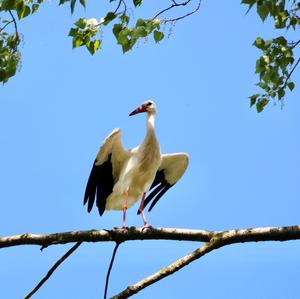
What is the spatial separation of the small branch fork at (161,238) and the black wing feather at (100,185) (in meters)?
2.58

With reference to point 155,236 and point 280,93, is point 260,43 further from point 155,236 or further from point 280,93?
point 155,236

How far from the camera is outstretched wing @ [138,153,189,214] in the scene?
784 cm

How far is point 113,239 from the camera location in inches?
154

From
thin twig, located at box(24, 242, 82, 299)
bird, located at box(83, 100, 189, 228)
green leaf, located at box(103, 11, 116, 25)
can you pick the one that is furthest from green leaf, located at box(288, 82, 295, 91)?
bird, located at box(83, 100, 189, 228)

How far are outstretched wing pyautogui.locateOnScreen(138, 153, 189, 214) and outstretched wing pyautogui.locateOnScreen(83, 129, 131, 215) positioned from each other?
2.50 feet

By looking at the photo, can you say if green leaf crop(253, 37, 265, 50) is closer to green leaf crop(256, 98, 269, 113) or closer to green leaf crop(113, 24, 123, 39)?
green leaf crop(256, 98, 269, 113)

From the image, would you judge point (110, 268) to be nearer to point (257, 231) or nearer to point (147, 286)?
point (147, 286)

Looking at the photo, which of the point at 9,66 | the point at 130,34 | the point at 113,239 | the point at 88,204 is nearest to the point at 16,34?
the point at 9,66

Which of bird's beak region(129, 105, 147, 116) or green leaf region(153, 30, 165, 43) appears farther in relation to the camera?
bird's beak region(129, 105, 147, 116)

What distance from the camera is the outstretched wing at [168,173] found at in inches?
309

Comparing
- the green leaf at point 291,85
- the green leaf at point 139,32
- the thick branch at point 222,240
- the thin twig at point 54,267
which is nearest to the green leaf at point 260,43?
the green leaf at point 291,85

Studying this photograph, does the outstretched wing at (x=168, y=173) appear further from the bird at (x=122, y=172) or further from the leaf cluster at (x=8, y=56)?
the leaf cluster at (x=8, y=56)

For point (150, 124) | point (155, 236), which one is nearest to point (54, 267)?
point (155, 236)

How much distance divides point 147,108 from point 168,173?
0.93 m
